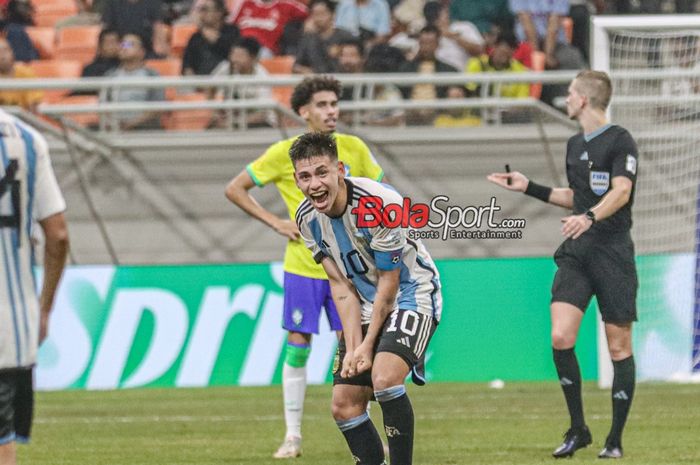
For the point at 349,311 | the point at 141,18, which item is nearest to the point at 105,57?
the point at 141,18

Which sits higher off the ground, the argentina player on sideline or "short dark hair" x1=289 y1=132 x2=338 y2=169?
"short dark hair" x1=289 y1=132 x2=338 y2=169

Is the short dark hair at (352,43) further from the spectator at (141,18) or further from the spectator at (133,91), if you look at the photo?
the spectator at (141,18)

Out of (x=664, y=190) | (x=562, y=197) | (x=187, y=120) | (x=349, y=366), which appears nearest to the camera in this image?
(x=349, y=366)

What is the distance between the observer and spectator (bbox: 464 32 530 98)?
15711mm

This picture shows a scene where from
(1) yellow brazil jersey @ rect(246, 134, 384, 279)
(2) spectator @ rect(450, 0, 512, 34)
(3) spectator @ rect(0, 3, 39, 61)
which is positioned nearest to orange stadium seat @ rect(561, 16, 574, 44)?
(2) spectator @ rect(450, 0, 512, 34)

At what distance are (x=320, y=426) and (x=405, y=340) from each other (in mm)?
4343

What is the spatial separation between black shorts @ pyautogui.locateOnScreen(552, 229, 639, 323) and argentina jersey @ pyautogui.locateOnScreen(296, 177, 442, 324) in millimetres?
1959

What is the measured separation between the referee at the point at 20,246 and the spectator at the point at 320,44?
38.1ft

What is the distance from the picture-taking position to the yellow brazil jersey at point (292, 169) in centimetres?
918

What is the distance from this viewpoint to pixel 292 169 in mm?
9406

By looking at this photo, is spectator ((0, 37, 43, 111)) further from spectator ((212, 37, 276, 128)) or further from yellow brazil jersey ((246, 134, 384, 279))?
yellow brazil jersey ((246, 134, 384, 279))

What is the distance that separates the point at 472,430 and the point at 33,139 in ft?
18.5

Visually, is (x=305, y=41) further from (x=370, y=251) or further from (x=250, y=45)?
(x=370, y=251)

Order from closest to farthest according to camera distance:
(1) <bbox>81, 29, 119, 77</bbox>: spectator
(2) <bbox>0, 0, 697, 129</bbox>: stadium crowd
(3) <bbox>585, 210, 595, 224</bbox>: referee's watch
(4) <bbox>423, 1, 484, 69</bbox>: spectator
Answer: (3) <bbox>585, 210, 595, 224</bbox>: referee's watch → (2) <bbox>0, 0, 697, 129</bbox>: stadium crowd → (4) <bbox>423, 1, 484, 69</bbox>: spectator → (1) <bbox>81, 29, 119, 77</bbox>: spectator
